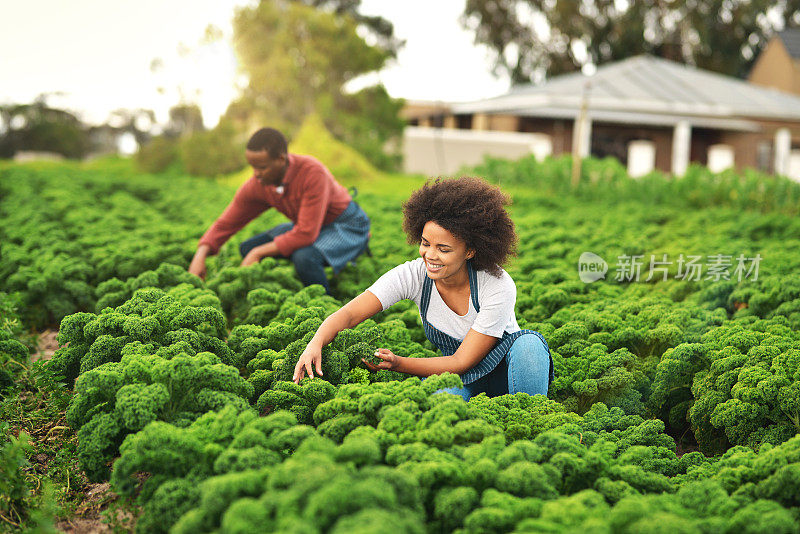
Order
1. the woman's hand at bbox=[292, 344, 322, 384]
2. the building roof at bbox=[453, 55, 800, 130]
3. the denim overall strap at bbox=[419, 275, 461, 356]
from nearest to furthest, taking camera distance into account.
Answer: the woman's hand at bbox=[292, 344, 322, 384], the denim overall strap at bbox=[419, 275, 461, 356], the building roof at bbox=[453, 55, 800, 130]

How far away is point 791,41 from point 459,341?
33396mm

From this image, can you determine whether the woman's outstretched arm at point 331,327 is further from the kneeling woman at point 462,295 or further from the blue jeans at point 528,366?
the blue jeans at point 528,366

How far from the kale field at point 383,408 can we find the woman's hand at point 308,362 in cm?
6

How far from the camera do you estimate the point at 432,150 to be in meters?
21.6

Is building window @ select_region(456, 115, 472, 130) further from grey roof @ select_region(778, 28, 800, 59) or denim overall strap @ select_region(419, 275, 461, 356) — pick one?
denim overall strap @ select_region(419, 275, 461, 356)

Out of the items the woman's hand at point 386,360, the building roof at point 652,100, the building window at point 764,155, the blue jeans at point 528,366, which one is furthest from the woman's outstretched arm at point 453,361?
the building window at point 764,155

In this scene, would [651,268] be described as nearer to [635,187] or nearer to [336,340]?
[336,340]

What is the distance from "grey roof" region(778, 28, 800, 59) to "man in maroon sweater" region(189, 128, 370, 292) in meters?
31.5

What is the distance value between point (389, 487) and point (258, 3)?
2185cm

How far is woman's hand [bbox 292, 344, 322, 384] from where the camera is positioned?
3.10 m

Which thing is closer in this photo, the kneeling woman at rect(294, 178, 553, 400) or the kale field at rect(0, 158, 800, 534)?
the kale field at rect(0, 158, 800, 534)

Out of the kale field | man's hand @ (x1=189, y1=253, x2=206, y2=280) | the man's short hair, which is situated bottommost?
the kale field

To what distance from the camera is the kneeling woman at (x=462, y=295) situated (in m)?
3.17

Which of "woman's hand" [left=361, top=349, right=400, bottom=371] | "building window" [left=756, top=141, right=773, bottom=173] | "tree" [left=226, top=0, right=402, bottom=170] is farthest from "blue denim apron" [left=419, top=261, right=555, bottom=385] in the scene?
"building window" [left=756, top=141, right=773, bottom=173]
